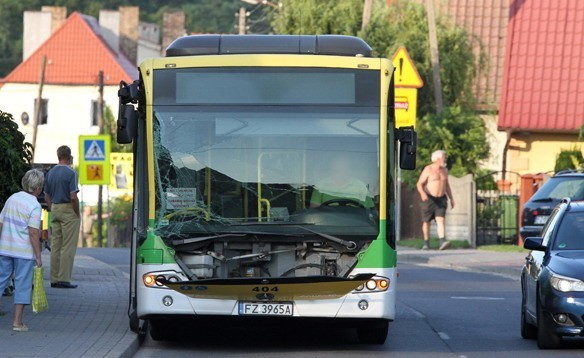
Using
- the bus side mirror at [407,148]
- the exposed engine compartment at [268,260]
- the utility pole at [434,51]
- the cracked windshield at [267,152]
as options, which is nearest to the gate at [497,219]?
the utility pole at [434,51]

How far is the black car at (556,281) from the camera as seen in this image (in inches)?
533

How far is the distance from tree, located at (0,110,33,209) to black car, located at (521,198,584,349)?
18.1ft

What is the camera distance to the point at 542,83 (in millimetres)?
42156

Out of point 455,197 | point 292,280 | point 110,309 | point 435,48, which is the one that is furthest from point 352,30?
point 292,280

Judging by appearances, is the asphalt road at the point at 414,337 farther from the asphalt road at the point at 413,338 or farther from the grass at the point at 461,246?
the grass at the point at 461,246

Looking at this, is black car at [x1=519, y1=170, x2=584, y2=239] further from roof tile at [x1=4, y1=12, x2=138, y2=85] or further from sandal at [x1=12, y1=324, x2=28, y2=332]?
roof tile at [x1=4, y1=12, x2=138, y2=85]

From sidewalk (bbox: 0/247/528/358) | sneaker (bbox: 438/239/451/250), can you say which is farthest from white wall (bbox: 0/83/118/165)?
sidewalk (bbox: 0/247/528/358)

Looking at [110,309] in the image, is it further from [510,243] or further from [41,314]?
[510,243]

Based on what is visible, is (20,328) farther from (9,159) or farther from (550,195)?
(550,195)

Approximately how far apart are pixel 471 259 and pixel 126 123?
15.2 meters

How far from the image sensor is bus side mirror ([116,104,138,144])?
1368 cm

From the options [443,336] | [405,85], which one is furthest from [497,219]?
[443,336]

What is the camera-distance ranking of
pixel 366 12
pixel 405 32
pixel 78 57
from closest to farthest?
pixel 366 12 < pixel 405 32 < pixel 78 57

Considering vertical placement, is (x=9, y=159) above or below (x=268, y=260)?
above
